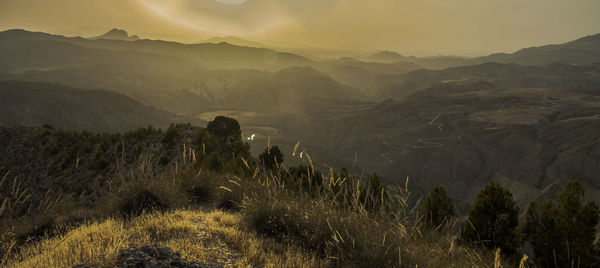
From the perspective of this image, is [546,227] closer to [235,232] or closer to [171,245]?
[235,232]

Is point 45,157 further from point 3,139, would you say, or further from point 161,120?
point 161,120

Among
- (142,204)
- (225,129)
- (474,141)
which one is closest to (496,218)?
(142,204)

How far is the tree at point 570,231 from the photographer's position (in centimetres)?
1642

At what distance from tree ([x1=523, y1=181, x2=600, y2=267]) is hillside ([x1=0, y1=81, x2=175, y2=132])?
11407cm

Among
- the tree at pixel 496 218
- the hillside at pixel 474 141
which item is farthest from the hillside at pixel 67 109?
the tree at pixel 496 218

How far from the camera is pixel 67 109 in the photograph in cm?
10638

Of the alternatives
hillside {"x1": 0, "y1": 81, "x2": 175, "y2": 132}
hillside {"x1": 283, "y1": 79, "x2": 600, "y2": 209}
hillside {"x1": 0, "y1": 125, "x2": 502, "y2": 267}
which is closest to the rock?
hillside {"x1": 0, "y1": 125, "x2": 502, "y2": 267}

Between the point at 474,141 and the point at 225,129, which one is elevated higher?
the point at 225,129

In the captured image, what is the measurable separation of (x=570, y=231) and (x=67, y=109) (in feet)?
432

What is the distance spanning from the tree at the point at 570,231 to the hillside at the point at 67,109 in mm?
114071

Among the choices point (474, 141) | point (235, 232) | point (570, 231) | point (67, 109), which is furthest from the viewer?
point (474, 141)

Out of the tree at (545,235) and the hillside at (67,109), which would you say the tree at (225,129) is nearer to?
the tree at (545,235)

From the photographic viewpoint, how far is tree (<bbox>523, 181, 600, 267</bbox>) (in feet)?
53.9

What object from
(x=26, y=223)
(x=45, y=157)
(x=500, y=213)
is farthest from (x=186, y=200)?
(x=45, y=157)
